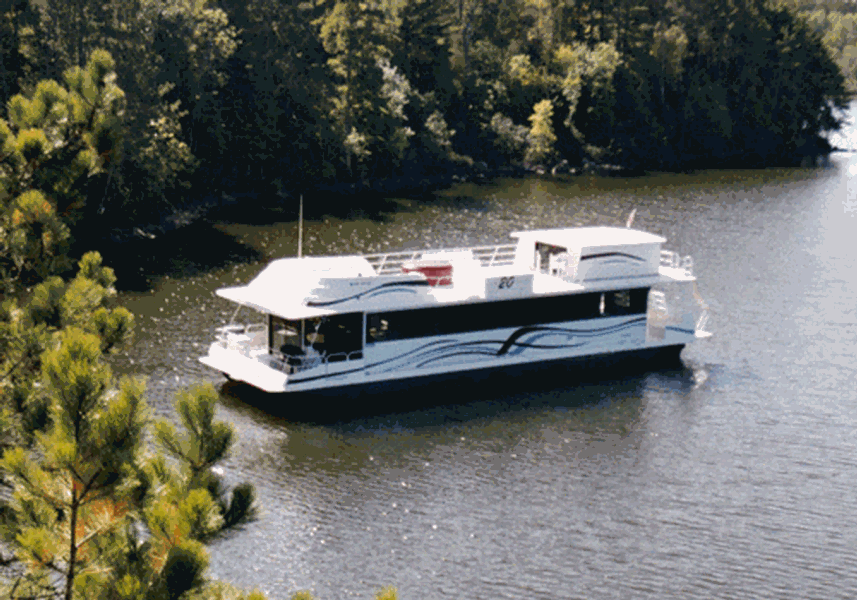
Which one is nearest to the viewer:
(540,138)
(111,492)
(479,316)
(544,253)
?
(111,492)

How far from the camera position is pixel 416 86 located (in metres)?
87.9

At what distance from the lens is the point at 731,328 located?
143 ft

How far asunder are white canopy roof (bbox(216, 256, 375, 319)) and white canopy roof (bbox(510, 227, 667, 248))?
25.0 feet

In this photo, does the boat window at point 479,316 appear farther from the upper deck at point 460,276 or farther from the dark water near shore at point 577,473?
the dark water near shore at point 577,473

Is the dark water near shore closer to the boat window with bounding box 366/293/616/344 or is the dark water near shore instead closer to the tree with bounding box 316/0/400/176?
the boat window with bounding box 366/293/616/344

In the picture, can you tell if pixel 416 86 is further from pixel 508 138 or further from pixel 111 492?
pixel 111 492

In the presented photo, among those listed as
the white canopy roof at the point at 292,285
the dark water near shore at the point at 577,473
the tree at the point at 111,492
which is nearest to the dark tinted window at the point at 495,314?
the white canopy roof at the point at 292,285

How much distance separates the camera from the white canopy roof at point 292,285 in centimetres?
3362

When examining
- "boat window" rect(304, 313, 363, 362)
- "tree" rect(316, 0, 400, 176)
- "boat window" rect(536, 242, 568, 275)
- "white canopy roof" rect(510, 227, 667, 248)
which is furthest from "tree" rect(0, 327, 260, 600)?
"tree" rect(316, 0, 400, 176)

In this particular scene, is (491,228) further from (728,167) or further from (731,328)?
(728,167)

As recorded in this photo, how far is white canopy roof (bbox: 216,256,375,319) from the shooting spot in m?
33.6

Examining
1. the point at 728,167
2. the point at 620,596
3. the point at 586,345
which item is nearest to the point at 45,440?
the point at 620,596

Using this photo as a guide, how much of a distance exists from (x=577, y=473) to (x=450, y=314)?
24.6ft

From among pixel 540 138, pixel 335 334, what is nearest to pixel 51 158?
pixel 335 334
